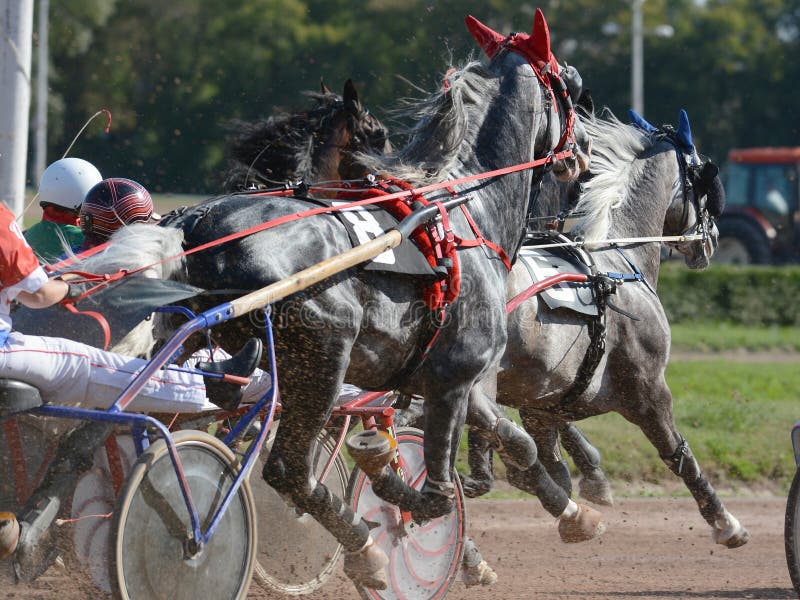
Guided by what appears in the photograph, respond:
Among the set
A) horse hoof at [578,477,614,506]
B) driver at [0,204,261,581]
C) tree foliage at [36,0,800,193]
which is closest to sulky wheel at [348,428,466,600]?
horse hoof at [578,477,614,506]

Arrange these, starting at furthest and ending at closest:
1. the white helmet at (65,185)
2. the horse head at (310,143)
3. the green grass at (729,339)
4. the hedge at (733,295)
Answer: the hedge at (733,295), the green grass at (729,339), the horse head at (310,143), the white helmet at (65,185)

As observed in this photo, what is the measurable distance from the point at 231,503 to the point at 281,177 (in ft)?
9.04

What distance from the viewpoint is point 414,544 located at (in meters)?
4.99

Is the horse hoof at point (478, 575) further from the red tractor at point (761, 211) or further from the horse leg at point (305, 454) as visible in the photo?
the red tractor at point (761, 211)

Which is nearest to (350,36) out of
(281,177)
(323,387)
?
(281,177)

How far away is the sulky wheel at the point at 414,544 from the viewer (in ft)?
16.0

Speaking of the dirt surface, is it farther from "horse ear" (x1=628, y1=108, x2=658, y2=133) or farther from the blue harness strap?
"horse ear" (x1=628, y1=108, x2=658, y2=133)

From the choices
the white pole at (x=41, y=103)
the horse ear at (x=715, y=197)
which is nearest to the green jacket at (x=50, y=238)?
the horse ear at (x=715, y=197)

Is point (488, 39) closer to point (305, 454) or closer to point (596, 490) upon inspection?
point (305, 454)

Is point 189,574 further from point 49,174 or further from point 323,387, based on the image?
point 49,174

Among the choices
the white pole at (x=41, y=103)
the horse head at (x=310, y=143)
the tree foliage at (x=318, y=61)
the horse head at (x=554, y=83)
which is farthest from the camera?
the tree foliage at (x=318, y=61)

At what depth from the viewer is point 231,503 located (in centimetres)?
382

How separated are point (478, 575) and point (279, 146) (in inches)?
97.2

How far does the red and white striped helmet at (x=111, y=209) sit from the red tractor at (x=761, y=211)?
62.9 ft
